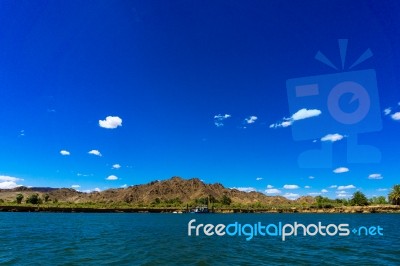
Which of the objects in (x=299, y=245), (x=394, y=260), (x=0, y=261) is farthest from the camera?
(x=299, y=245)

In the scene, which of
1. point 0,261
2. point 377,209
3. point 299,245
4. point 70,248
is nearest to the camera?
point 0,261

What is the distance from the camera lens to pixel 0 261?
73.0ft

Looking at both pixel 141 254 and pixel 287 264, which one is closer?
pixel 287 264

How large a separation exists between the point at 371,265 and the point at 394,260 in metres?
3.53

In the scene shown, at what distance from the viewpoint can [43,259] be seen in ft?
77.8

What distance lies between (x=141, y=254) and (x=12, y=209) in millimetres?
184970

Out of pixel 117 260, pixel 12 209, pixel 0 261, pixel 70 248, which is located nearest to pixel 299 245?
pixel 117 260

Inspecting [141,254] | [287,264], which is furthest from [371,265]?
[141,254]

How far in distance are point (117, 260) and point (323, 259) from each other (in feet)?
54.5

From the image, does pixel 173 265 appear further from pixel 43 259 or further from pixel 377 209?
pixel 377 209

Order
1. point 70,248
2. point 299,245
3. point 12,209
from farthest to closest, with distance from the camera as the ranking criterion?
point 12,209, point 299,245, point 70,248

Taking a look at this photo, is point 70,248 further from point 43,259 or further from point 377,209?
point 377,209

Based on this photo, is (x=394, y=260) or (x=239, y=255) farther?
(x=239, y=255)

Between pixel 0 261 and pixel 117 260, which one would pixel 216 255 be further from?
pixel 0 261
